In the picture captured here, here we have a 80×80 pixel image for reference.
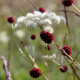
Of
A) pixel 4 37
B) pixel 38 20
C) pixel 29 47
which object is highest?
pixel 38 20

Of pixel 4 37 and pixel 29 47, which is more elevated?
pixel 29 47

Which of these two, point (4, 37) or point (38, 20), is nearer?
point (38, 20)

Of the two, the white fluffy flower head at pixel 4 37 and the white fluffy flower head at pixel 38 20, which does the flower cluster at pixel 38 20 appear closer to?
the white fluffy flower head at pixel 38 20

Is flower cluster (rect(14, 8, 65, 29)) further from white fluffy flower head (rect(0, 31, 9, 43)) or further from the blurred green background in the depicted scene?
white fluffy flower head (rect(0, 31, 9, 43))

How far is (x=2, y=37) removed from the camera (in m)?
4.45

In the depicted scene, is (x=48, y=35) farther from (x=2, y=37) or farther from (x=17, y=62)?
(x=2, y=37)

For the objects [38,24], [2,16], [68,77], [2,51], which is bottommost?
[2,51]

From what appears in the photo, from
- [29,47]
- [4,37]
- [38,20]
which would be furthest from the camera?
[4,37]

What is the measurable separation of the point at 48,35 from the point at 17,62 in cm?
254

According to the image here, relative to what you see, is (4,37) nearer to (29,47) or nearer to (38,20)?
(29,47)

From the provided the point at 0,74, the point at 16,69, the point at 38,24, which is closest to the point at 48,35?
the point at 38,24

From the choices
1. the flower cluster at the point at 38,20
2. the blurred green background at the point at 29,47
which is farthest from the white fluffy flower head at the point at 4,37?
the flower cluster at the point at 38,20

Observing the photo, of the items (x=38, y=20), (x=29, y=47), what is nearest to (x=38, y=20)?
(x=38, y=20)

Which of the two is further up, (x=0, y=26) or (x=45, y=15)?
(x=45, y=15)
